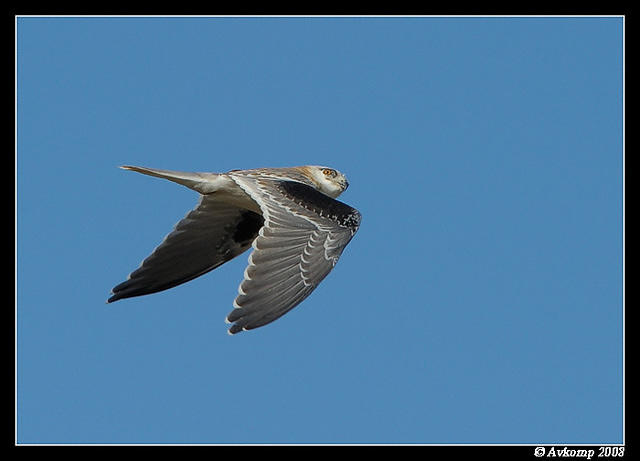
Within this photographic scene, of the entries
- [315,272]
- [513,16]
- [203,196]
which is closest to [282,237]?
[315,272]

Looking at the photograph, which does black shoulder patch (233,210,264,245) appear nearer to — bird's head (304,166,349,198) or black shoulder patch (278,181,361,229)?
bird's head (304,166,349,198)

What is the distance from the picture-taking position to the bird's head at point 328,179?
48.6ft

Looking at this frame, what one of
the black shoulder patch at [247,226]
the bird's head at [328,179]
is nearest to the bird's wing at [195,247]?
the black shoulder patch at [247,226]

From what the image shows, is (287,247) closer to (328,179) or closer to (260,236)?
(260,236)

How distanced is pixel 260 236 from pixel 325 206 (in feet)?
3.33

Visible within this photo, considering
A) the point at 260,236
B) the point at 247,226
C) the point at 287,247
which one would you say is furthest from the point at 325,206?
the point at 247,226

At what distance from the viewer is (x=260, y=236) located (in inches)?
480

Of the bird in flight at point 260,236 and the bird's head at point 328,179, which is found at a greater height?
the bird's head at point 328,179

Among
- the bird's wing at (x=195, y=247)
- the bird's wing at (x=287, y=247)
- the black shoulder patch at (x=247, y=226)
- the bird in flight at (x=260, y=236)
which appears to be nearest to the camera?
the bird's wing at (x=287, y=247)

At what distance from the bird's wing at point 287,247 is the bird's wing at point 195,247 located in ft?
3.97

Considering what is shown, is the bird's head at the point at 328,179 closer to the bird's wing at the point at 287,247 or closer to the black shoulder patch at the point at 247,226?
the black shoulder patch at the point at 247,226

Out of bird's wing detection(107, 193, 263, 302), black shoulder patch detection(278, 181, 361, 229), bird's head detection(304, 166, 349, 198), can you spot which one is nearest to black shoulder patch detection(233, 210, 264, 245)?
bird's wing detection(107, 193, 263, 302)

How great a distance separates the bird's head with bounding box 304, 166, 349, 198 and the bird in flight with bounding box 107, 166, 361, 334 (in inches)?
0.5

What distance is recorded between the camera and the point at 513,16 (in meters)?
13.5
